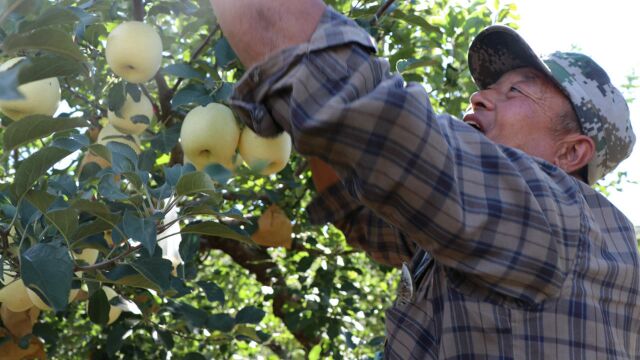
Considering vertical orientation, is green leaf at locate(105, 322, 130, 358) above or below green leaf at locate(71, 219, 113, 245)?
below

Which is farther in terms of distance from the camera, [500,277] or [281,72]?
[500,277]

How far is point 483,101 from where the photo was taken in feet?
5.01

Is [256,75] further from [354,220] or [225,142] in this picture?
[225,142]

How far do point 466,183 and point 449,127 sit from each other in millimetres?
84

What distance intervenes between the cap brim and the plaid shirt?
265 millimetres

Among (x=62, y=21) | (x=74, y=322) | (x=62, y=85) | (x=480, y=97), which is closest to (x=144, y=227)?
(x=62, y=21)

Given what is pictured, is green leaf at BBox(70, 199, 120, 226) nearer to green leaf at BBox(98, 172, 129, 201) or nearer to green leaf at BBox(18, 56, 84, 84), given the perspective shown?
green leaf at BBox(98, 172, 129, 201)

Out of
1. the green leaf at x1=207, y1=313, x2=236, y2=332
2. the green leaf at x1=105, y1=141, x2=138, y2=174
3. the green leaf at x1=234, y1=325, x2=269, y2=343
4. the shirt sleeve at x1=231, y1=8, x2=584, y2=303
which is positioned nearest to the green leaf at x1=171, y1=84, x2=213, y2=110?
the green leaf at x1=105, y1=141, x2=138, y2=174

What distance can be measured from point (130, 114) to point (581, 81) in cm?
108

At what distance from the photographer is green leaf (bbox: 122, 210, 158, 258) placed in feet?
5.09

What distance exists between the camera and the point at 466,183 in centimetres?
113

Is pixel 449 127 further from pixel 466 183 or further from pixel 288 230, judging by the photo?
pixel 288 230

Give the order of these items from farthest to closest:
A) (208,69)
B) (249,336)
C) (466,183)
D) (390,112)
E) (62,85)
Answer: (249,336) → (62,85) → (208,69) → (466,183) → (390,112)

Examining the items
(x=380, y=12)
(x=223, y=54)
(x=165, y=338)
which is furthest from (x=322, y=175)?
(x=165, y=338)
